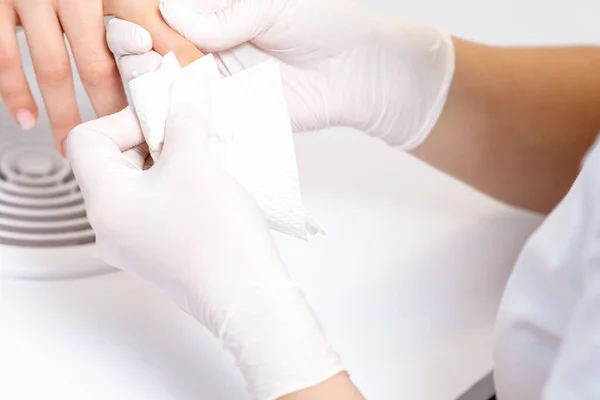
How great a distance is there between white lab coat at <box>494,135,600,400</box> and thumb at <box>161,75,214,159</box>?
0.29 meters

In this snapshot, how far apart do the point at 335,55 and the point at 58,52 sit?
30cm

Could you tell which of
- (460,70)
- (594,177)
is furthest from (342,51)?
(594,177)

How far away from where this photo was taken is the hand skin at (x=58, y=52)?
70 cm

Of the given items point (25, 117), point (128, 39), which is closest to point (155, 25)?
point (128, 39)

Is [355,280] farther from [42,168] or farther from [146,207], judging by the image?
[42,168]

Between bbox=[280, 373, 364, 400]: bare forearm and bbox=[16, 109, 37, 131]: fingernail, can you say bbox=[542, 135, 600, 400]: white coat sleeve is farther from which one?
bbox=[16, 109, 37, 131]: fingernail

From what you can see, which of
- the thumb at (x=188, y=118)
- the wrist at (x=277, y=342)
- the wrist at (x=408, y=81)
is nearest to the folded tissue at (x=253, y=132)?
the thumb at (x=188, y=118)

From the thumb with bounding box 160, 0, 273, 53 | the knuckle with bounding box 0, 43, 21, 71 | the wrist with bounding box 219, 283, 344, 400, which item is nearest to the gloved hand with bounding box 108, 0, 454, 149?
the thumb with bounding box 160, 0, 273, 53

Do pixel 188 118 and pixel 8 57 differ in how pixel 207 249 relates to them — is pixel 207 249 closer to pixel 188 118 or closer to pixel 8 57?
pixel 188 118

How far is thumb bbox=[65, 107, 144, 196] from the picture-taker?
59 cm

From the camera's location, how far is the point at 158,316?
26.4 inches

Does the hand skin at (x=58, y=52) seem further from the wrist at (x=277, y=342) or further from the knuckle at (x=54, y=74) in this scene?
the wrist at (x=277, y=342)

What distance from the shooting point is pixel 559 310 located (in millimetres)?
573

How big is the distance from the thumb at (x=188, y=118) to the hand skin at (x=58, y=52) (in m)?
0.12
